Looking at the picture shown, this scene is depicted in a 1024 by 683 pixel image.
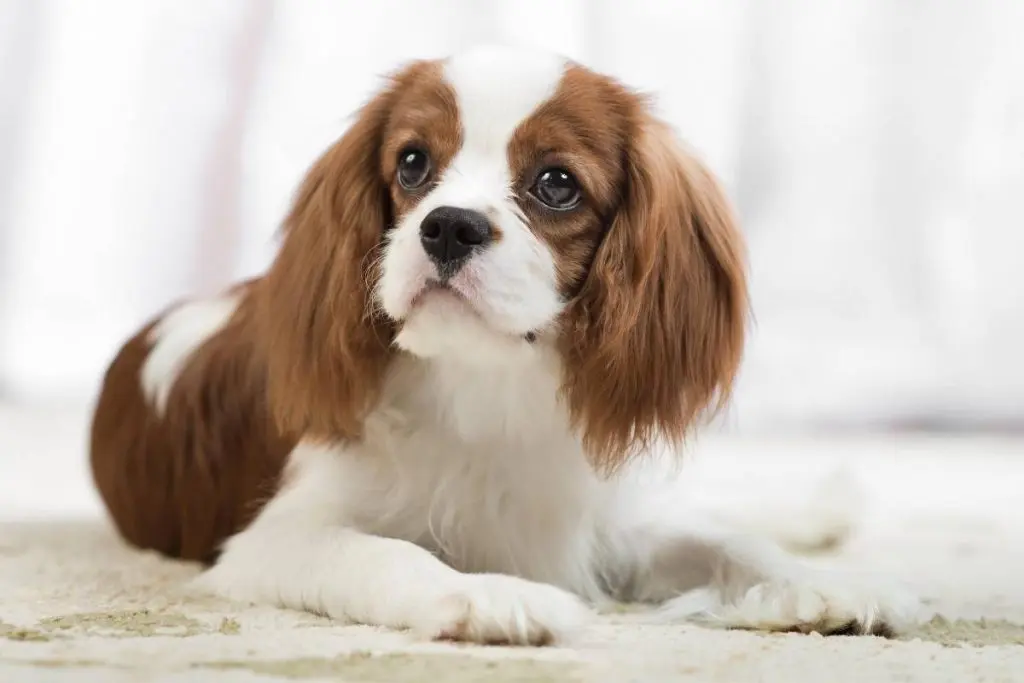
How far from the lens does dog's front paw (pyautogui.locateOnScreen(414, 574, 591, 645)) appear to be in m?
1.72

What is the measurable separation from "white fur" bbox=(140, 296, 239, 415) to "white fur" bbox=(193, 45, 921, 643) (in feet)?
1.24

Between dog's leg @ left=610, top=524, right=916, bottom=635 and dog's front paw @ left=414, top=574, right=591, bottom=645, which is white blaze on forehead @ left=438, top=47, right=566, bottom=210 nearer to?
dog's front paw @ left=414, top=574, right=591, bottom=645

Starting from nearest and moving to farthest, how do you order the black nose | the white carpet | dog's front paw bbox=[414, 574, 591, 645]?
1. the white carpet
2. dog's front paw bbox=[414, 574, 591, 645]
3. the black nose

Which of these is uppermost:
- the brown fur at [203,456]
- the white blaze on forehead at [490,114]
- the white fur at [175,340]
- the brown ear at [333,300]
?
the white blaze on forehead at [490,114]

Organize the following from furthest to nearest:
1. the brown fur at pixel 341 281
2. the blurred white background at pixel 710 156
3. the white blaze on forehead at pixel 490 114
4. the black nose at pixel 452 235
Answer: the blurred white background at pixel 710 156 → the brown fur at pixel 341 281 → the white blaze on forehead at pixel 490 114 → the black nose at pixel 452 235

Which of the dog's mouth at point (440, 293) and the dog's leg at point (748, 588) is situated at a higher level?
the dog's mouth at point (440, 293)

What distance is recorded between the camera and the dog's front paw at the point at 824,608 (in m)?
1.94

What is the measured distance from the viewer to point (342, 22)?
4.34 meters

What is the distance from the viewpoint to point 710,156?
4355mm

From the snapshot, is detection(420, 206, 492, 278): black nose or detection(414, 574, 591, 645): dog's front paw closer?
detection(414, 574, 591, 645): dog's front paw

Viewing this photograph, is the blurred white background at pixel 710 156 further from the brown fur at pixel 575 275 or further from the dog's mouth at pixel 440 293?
the dog's mouth at pixel 440 293

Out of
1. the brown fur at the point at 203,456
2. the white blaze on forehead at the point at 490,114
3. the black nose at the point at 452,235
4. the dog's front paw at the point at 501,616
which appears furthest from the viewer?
the brown fur at the point at 203,456

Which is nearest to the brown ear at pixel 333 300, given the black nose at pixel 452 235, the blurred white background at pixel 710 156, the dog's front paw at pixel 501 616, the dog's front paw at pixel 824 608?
the black nose at pixel 452 235

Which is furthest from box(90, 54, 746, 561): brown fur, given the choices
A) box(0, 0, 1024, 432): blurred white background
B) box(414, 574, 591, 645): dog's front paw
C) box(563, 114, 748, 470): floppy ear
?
box(0, 0, 1024, 432): blurred white background
